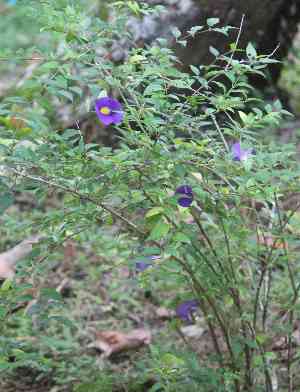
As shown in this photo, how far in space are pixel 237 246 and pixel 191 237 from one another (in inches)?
11.7

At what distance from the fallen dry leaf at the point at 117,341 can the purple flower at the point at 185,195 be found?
1.06 metres

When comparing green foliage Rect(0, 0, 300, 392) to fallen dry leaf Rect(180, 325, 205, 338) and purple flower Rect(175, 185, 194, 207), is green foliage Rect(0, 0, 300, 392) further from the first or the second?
fallen dry leaf Rect(180, 325, 205, 338)

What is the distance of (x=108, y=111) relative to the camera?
1559 millimetres

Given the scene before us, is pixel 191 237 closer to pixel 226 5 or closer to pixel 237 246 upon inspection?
pixel 237 246

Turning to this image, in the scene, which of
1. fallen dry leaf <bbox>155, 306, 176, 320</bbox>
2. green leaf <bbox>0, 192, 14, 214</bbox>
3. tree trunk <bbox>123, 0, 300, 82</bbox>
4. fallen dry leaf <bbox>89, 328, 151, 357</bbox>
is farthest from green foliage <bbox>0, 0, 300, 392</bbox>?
tree trunk <bbox>123, 0, 300, 82</bbox>

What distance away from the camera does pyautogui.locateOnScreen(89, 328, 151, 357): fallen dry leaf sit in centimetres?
246

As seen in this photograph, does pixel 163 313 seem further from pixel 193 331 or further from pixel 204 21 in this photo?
pixel 204 21

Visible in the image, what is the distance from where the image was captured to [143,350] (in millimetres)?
2465

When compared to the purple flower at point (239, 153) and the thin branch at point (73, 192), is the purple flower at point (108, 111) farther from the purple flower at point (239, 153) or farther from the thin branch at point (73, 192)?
the purple flower at point (239, 153)

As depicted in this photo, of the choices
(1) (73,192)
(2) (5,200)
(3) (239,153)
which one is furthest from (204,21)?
(2) (5,200)

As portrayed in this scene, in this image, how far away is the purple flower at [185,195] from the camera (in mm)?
1526

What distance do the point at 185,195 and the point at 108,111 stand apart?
24 centimetres

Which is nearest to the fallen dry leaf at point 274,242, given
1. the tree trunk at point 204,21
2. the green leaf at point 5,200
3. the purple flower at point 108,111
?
the purple flower at point 108,111

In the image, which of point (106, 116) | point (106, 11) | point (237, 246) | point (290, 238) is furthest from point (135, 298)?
point (106, 11)
